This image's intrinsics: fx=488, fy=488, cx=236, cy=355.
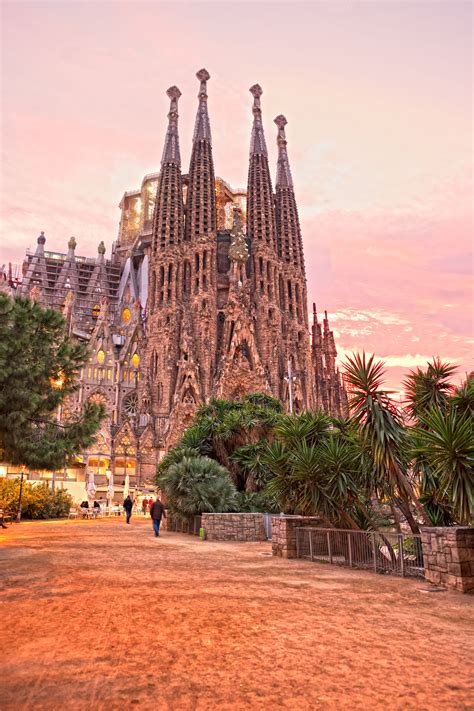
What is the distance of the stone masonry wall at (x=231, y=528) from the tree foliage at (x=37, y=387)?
17.7 feet

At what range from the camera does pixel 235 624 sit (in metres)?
5.83

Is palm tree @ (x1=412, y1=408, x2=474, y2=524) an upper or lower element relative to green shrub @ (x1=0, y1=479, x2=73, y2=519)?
upper

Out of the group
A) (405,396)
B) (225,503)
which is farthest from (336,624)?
(225,503)

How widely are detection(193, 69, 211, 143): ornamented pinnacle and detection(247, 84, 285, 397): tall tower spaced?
22.8 ft

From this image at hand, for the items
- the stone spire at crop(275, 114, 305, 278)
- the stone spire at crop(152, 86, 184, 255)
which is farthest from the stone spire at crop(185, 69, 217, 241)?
the stone spire at crop(275, 114, 305, 278)

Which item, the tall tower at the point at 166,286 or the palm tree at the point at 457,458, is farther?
the tall tower at the point at 166,286

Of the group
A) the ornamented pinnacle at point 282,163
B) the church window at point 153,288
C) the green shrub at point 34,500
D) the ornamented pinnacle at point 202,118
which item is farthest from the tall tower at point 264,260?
the green shrub at point 34,500

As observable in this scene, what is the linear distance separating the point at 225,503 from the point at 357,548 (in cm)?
956

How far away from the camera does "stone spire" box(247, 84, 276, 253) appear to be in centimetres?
6431

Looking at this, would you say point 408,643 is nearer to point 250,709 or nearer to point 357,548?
point 250,709

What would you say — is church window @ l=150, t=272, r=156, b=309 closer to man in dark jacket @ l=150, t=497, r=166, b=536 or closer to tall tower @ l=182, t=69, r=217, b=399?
tall tower @ l=182, t=69, r=217, b=399

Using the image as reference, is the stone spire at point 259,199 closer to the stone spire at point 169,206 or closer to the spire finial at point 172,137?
the stone spire at point 169,206

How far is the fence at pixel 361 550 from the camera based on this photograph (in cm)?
1047

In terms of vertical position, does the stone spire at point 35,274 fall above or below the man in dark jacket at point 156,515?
above
